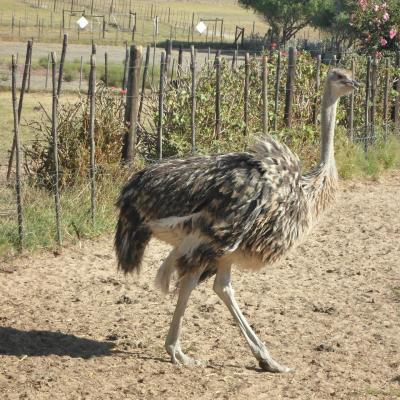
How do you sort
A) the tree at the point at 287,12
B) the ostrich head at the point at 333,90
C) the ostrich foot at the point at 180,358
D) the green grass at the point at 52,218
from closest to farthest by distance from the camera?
the ostrich foot at the point at 180,358 → the ostrich head at the point at 333,90 → the green grass at the point at 52,218 → the tree at the point at 287,12

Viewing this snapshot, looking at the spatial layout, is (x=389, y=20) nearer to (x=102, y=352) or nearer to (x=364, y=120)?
(x=364, y=120)

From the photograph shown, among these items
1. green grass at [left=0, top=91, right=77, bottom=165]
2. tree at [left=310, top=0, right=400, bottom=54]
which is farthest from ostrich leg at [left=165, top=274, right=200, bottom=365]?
tree at [left=310, top=0, right=400, bottom=54]

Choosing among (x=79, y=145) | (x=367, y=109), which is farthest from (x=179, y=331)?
(x=367, y=109)

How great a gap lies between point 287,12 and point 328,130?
4581 centimetres

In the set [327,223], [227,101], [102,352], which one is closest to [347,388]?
[102,352]

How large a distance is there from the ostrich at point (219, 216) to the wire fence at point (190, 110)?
2072 mm

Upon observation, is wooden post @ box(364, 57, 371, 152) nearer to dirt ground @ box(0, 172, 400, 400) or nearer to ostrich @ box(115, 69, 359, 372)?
dirt ground @ box(0, 172, 400, 400)

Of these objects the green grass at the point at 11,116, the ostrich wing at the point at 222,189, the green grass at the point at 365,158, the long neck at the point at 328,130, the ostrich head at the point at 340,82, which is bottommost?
the green grass at the point at 11,116

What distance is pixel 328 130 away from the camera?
616 centimetres

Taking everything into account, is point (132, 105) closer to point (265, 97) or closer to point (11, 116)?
point (265, 97)

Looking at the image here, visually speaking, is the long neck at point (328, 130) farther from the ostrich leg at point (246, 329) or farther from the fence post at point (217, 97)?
the fence post at point (217, 97)

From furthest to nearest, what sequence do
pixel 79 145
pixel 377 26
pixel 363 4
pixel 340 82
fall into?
1. pixel 363 4
2. pixel 377 26
3. pixel 79 145
4. pixel 340 82

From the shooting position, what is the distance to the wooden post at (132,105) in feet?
30.2

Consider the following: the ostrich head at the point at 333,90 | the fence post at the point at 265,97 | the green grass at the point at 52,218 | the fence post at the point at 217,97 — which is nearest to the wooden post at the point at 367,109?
the fence post at the point at 265,97
